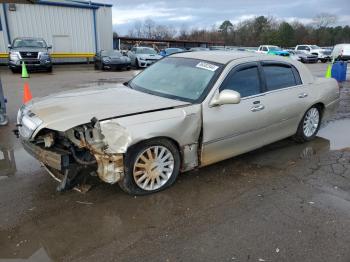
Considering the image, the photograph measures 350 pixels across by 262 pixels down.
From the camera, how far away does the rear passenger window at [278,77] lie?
16.2 feet

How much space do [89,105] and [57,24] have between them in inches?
974

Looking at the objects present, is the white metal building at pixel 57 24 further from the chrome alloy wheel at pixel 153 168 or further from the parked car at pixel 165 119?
the chrome alloy wheel at pixel 153 168

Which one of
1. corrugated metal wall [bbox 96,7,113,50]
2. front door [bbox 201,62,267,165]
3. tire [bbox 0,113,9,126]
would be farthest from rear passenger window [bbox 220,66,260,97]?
corrugated metal wall [bbox 96,7,113,50]

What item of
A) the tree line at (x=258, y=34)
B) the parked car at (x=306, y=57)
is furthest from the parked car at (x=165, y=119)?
the tree line at (x=258, y=34)

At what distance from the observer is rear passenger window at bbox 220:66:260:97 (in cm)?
438

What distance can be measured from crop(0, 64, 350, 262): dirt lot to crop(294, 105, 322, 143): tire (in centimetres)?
95

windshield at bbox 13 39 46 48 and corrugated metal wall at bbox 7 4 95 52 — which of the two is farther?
corrugated metal wall at bbox 7 4 95 52

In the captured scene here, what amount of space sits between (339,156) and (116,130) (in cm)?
380

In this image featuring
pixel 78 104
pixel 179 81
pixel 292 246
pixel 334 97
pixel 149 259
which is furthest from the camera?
pixel 334 97

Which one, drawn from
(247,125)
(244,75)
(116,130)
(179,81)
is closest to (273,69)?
(244,75)

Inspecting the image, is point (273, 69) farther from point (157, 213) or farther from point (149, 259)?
point (149, 259)

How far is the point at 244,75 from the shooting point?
4.61m

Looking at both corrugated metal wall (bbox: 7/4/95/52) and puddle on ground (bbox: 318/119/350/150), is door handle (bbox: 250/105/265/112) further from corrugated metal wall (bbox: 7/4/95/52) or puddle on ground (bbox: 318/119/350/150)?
corrugated metal wall (bbox: 7/4/95/52)

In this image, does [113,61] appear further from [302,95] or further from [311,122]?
[302,95]
